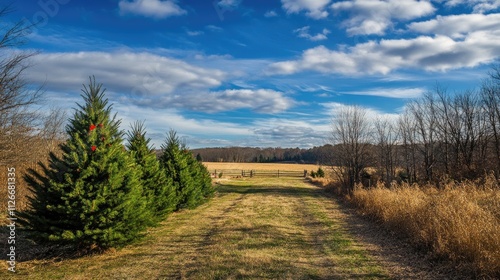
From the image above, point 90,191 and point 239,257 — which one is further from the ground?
point 90,191

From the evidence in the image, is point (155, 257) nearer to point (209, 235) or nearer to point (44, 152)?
point (209, 235)

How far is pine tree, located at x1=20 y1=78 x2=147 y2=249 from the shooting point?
7071 millimetres

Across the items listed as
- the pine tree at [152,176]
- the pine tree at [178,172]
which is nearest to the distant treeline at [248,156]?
the pine tree at [178,172]

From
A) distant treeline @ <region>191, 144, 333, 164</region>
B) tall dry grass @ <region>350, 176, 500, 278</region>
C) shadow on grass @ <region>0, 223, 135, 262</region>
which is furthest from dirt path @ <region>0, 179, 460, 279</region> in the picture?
distant treeline @ <region>191, 144, 333, 164</region>

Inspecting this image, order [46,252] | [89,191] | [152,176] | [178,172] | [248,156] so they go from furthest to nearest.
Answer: [248,156]
[178,172]
[152,176]
[46,252]
[89,191]

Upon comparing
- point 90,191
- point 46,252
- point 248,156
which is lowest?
point 46,252

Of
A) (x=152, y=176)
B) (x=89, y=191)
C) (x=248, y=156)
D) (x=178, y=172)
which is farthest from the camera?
(x=248, y=156)

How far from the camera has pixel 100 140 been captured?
25.9 ft

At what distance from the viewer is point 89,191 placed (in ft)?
24.1

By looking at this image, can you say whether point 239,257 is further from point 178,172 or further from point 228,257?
point 178,172

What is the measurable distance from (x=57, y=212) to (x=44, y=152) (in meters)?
12.2

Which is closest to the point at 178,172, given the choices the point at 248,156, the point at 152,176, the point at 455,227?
the point at 152,176

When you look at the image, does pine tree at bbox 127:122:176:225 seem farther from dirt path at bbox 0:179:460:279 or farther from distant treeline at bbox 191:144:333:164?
distant treeline at bbox 191:144:333:164

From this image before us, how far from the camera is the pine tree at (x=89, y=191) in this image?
707 centimetres
